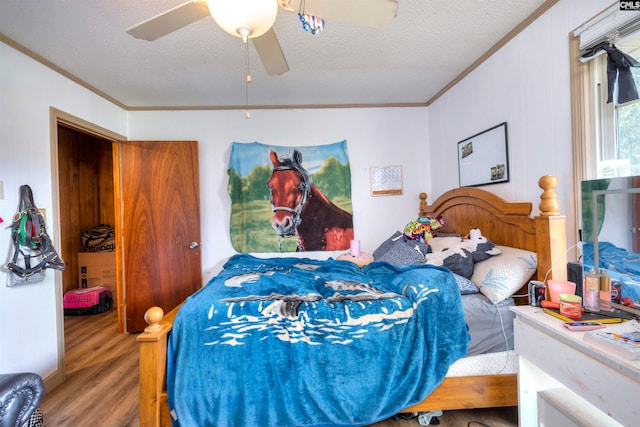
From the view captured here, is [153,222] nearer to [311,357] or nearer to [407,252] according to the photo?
[311,357]

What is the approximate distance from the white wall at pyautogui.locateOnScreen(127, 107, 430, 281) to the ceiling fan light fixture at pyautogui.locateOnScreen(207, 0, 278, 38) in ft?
7.39

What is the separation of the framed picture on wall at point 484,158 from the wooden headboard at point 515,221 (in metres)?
0.14

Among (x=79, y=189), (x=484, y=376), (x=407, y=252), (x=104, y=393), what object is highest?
(x=79, y=189)

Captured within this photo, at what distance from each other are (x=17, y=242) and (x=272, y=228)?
6.62 feet

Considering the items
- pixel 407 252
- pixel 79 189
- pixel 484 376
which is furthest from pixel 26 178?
pixel 484 376

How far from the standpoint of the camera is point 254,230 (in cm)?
324

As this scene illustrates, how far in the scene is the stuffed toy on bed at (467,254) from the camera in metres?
1.88

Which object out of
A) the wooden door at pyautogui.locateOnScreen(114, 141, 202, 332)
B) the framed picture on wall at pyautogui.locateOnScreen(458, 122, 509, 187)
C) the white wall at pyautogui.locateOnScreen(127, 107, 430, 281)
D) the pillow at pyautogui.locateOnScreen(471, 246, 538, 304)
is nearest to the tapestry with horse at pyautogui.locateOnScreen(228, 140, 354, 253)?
the white wall at pyautogui.locateOnScreen(127, 107, 430, 281)

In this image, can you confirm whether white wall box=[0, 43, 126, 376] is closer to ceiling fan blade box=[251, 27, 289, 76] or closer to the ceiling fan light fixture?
ceiling fan blade box=[251, 27, 289, 76]

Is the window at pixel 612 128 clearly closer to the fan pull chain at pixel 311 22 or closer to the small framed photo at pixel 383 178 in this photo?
the fan pull chain at pixel 311 22

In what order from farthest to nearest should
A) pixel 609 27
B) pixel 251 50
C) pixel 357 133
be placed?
pixel 357 133
pixel 251 50
pixel 609 27

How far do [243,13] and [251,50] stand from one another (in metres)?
1.32

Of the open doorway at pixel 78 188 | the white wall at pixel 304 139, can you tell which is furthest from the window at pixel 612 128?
the open doorway at pixel 78 188

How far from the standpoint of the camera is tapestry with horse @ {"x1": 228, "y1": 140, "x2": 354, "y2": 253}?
3234 mm
